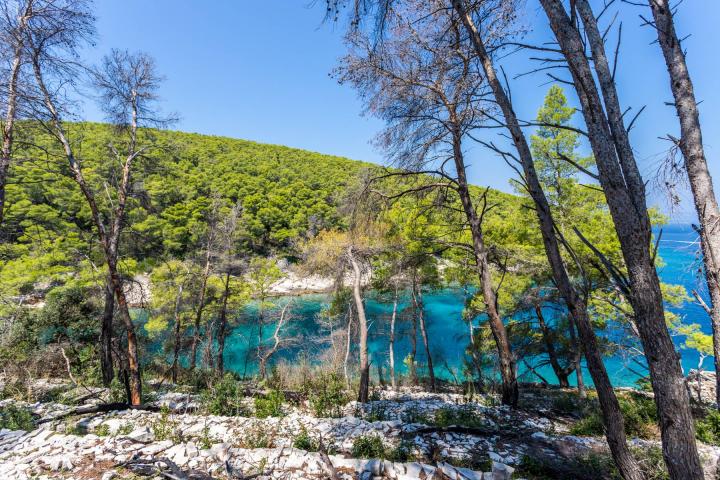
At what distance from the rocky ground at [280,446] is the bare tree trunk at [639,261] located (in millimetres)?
1731

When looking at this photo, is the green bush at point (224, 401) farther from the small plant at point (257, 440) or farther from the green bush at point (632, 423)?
the green bush at point (632, 423)

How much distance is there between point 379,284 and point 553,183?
7.70 m

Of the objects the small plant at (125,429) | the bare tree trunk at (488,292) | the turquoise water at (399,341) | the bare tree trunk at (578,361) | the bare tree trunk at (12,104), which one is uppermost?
the bare tree trunk at (12,104)

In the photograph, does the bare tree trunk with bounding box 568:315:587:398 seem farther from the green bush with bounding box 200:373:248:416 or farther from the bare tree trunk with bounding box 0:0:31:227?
the bare tree trunk with bounding box 0:0:31:227

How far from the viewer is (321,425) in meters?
5.03

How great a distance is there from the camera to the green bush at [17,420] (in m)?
4.64

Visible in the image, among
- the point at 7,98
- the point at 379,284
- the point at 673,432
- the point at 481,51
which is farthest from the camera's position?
the point at 379,284

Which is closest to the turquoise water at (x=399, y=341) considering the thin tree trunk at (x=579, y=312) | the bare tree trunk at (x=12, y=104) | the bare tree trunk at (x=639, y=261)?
the thin tree trunk at (x=579, y=312)

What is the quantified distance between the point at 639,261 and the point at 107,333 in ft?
32.8

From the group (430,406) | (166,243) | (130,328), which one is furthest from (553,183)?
(166,243)

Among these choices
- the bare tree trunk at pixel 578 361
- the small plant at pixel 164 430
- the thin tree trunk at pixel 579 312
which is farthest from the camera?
the bare tree trunk at pixel 578 361

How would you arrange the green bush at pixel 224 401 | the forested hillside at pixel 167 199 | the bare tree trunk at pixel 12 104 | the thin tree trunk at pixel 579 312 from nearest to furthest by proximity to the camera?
the thin tree trunk at pixel 579 312
the bare tree trunk at pixel 12 104
the green bush at pixel 224 401
the forested hillside at pixel 167 199

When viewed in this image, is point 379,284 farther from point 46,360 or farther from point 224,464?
point 46,360

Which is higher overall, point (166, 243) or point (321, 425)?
point (166, 243)
